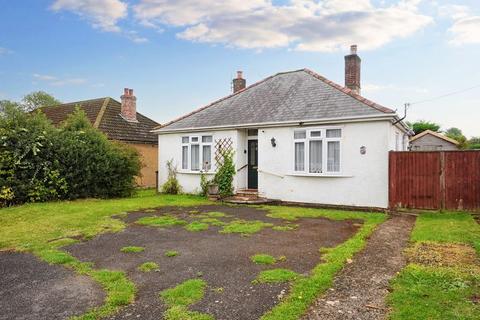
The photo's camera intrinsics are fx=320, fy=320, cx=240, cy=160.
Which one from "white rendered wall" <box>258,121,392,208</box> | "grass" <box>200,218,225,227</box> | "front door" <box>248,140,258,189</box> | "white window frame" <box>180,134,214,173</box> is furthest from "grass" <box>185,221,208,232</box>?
"white window frame" <box>180,134,214,173</box>

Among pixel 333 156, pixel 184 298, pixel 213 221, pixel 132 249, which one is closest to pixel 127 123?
pixel 213 221

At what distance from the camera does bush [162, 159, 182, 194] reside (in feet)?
57.0

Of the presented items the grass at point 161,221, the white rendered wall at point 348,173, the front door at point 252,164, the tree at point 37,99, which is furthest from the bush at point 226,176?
the tree at point 37,99

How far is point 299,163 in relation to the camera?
13516 millimetres

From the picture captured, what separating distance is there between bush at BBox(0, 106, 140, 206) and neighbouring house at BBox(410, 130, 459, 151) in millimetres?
27445

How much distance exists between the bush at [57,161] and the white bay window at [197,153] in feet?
8.21

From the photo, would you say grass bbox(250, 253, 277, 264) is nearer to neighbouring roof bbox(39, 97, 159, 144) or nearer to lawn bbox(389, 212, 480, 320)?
lawn bbox(389, 212, 480, 320)

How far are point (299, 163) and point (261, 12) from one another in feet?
23.6

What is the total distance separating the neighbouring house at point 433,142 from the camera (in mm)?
30969

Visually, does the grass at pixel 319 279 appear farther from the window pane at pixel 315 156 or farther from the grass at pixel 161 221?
the grass at pixel 161 221

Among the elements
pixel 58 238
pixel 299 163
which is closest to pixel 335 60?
pixel 299 163

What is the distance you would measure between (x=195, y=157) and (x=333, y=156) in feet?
23.9

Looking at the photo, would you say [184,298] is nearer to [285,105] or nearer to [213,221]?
[213,221]

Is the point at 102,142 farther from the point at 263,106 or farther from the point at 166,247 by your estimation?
the point at 166,247
